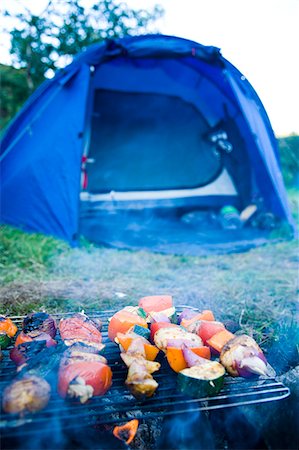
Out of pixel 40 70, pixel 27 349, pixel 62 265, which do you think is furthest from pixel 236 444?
pixel 40 70

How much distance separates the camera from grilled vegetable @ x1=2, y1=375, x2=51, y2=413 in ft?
3.32

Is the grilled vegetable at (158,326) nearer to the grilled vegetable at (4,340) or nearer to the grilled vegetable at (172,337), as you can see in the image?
the grilled vegetable at (172,337)

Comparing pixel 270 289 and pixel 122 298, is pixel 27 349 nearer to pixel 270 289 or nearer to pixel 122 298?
pixel 122 298

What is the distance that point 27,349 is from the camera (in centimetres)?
123

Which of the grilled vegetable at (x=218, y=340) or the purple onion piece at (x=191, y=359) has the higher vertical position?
the purple onion piece at (x=191, y=359)

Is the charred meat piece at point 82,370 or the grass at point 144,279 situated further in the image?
the grass at point 144,279

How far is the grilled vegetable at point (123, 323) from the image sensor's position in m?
1.41

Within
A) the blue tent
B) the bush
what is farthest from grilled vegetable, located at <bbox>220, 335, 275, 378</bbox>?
the bush

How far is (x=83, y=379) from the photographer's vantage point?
1094 millimetres

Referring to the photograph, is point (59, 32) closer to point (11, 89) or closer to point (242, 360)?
point (11, 89)

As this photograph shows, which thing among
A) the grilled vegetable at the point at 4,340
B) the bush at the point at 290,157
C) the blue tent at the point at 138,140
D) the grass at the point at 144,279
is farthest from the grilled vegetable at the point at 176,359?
the bush at the point at 290,157

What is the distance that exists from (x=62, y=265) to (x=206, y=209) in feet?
8.36

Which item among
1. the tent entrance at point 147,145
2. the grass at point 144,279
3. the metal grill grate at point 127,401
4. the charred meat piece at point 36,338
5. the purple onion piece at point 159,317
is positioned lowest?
the grass at point 144,279

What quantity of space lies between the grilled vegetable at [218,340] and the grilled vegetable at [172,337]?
0.16 ft
